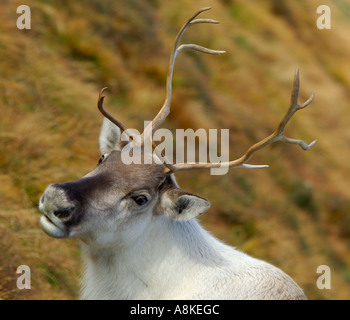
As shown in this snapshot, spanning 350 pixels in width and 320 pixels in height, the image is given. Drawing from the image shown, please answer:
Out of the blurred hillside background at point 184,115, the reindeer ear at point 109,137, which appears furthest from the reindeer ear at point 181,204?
the blurred hillside background at point 184,115

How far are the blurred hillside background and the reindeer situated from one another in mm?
1551

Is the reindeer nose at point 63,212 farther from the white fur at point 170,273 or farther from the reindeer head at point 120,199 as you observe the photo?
the white fur at point 170,273

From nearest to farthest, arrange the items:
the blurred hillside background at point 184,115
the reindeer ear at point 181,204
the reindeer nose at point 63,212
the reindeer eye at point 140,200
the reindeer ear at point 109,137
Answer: the reindeer nose at point 63,212 < the reindeer ear at point 181,204 < the reindeer eye at point 140,200 < the reindeer ear at point 109,137 < the blurred hillside background at point 184,115

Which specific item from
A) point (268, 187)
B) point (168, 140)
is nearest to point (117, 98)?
point (168, 140)

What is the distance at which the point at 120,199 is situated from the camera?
4.88 meters

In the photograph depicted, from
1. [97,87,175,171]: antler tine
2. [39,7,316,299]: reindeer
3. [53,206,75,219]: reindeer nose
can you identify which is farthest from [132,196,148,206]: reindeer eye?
[53,206,75,219]: reindeer nose

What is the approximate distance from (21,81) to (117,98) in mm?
3567

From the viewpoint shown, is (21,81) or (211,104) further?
(211,104)

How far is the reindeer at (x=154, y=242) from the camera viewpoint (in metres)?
4.85

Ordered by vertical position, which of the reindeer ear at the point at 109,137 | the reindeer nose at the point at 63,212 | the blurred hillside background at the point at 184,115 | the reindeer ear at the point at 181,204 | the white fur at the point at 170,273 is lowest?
the white fur at the point at 170,273

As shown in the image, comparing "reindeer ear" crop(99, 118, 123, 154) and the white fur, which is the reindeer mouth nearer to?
the white fur

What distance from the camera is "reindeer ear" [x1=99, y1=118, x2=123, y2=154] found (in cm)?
546

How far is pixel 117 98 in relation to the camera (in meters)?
13.0
